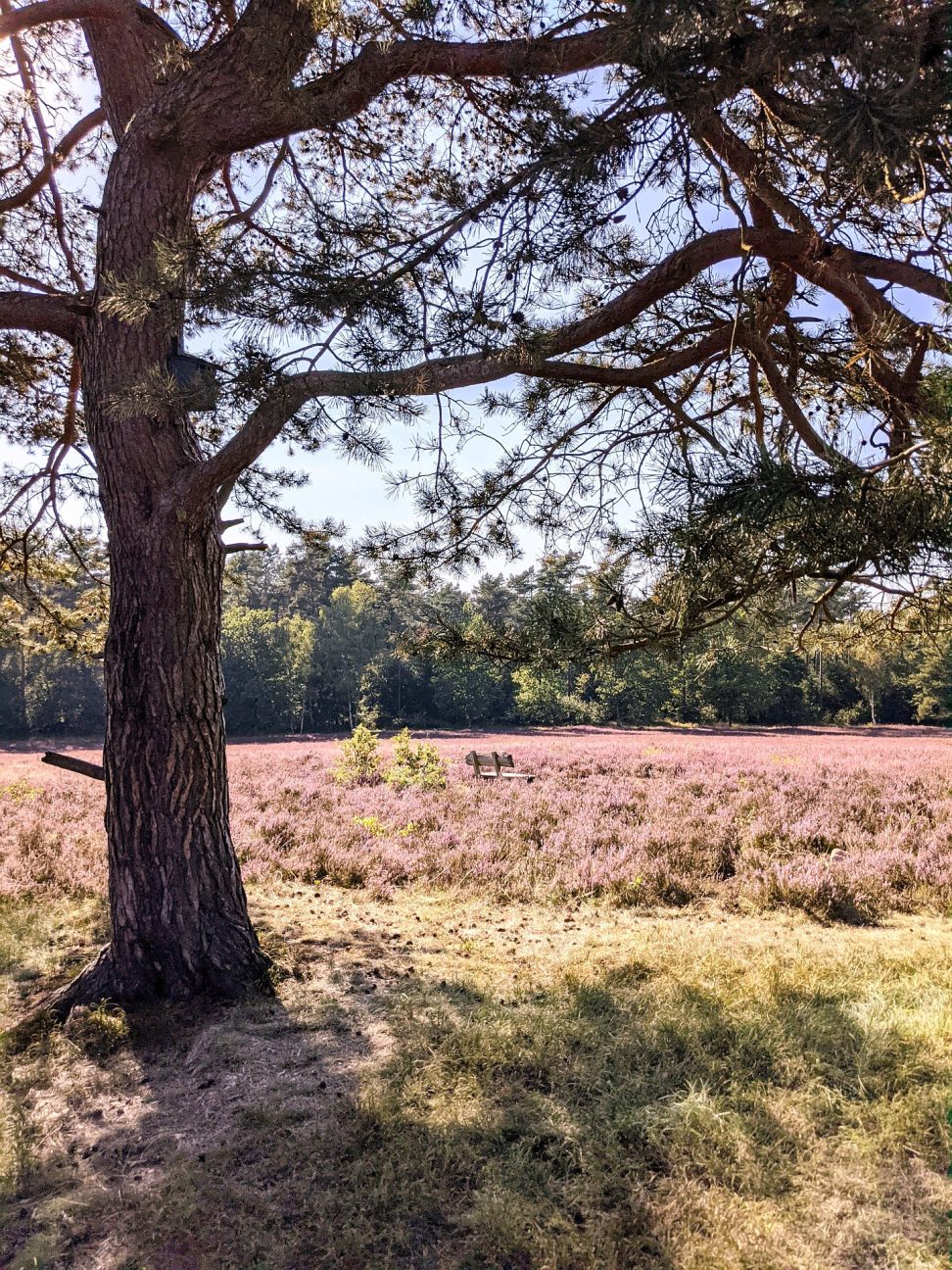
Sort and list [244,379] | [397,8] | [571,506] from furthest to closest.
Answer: [571,506] < [397,8] < [244,379]

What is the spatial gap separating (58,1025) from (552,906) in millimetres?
3766

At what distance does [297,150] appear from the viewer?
4602 mm

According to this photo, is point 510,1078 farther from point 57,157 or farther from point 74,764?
point 57,157

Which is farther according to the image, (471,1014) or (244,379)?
(471,1014)

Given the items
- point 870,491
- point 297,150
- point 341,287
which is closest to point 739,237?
point 870,491

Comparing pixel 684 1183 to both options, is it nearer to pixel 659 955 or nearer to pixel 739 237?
pixel 659 955

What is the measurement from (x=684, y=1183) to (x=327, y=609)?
38380mm

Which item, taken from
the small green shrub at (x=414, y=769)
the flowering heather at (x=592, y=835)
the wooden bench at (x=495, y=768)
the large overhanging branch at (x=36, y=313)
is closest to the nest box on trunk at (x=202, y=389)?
the large overhanging branch at (x=36, y=313)

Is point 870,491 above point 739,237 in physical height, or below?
below

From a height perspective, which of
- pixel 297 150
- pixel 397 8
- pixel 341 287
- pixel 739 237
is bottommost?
pixel 341 287

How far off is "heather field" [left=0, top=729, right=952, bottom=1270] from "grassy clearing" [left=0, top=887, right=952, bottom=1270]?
1 cm

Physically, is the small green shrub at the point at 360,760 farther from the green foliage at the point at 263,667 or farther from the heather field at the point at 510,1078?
the green foliage at the point at 263,667

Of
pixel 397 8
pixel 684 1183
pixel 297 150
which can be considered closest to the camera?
pixel 684 1183

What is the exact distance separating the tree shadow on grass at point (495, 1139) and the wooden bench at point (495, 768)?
7.36 metres
